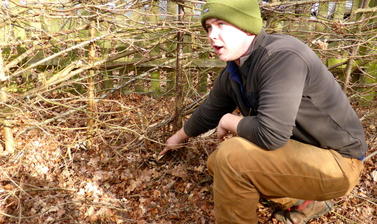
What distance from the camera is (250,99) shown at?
6.64ft

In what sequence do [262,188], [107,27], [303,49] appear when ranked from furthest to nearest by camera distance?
[107,27]
[262,188]
[303,49]

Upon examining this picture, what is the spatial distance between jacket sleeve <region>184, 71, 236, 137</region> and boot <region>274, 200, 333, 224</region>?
0.90 meters

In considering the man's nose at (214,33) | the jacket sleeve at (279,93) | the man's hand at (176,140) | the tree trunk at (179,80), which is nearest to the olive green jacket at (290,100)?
the jacket sleeve at (279,93)

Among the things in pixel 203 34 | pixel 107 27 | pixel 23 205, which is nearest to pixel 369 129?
pixel 203 34

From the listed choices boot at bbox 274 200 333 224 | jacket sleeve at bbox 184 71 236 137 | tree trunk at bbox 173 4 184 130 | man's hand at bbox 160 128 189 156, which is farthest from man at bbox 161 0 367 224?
tree trunk at bbox 173 4 184 130

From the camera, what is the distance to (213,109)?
2434mm

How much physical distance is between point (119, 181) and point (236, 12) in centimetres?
199

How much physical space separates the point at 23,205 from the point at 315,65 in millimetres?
2572

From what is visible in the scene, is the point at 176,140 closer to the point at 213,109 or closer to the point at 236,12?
the point at 213,109

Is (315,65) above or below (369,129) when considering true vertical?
above

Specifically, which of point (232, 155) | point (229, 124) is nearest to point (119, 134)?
point (229, 124)

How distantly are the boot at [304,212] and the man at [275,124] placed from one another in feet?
1.37

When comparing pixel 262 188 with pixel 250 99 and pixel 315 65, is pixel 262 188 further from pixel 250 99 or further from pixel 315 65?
pixel 315 65

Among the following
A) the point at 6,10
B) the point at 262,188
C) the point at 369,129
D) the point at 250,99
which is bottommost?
the point at 369,129
